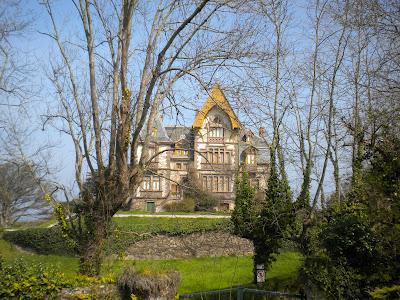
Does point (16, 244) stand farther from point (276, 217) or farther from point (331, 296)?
point (331, 296)

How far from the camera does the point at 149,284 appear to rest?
754 cm

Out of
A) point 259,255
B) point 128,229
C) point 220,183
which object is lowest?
point 259,255

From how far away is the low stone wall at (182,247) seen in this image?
25.4 m

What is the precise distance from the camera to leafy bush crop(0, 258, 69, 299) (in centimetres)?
888

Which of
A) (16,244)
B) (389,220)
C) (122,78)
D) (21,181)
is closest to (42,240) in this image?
(16,244)

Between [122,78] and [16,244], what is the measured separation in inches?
870

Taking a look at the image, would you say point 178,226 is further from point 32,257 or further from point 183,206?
point 32,257

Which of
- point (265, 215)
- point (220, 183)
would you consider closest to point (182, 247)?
point (265, 215)

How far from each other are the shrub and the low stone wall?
1750 centimetres

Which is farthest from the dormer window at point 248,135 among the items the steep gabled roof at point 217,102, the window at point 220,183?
the window at point 220,183

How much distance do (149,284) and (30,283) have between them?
2927mm

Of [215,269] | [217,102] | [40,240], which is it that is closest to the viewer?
[217,102]

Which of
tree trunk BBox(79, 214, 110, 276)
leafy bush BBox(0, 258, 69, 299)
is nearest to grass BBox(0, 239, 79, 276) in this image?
tree trunk BBox(79, 214, 110, 276)

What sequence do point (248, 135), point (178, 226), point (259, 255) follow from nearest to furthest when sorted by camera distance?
point (248, 135), point (259, 255), point (178, 226)
